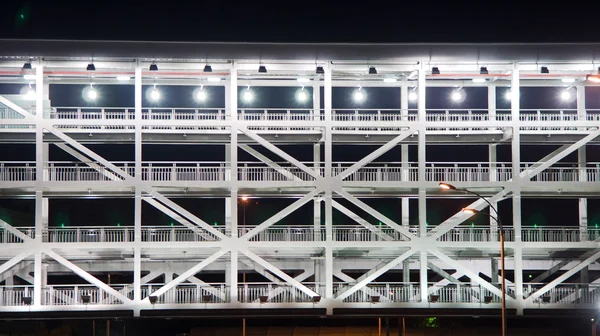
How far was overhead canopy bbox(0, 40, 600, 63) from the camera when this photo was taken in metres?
43.3

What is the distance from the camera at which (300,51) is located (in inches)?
1729

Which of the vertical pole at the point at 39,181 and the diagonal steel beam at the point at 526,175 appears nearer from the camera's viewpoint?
the vertical pole at the point at 39,181

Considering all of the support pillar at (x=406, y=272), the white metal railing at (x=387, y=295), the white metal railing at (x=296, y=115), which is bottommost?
the white metal railing at (x=387, y=295)

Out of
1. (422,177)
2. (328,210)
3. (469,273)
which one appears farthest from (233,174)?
(469,273)

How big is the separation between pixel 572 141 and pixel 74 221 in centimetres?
3162

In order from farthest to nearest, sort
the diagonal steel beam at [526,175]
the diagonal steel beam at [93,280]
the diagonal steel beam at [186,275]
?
the diagonal steel beam at [526,175] → the diagonal steel beam at [186,275] → the diagonal steel beam at [93,280]

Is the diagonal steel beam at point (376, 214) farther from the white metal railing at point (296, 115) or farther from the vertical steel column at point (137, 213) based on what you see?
the vertical steel column at point (137, 213)

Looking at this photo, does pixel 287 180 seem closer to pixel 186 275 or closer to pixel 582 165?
pixel 186 275

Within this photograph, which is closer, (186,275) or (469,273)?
(186,275)

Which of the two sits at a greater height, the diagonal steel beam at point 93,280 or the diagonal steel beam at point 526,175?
the diagonal steel beam at point 526,175

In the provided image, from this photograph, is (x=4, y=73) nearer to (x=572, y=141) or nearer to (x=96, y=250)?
(x=96, y=250)

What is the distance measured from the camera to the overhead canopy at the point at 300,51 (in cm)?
4331

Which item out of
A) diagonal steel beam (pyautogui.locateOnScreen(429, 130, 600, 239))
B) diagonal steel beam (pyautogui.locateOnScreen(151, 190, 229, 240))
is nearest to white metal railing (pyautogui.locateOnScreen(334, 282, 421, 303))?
diagonal steel beam (pyautogui.locateOnScreen(429, 130, 600, 239))

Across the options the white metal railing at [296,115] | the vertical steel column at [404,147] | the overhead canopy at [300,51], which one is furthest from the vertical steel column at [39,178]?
the vertical steel column at [404,147]
